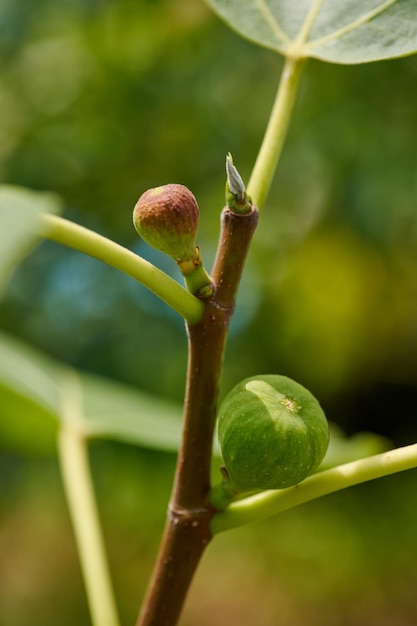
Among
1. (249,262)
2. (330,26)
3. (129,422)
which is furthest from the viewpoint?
(249,262)

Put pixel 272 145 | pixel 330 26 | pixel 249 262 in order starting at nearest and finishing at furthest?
pixel 272 145
pixel 330 26
pixel 249 262

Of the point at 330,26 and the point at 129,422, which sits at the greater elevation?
the point at 330,26

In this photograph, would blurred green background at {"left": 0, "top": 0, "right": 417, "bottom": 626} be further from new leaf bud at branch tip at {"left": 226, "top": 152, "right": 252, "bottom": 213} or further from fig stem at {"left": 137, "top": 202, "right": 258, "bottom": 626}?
new leaf bud at branch tip at {"left": 226, "top": 152, "right": 252, "bottom": 213}

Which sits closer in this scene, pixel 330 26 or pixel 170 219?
pixel 170 219

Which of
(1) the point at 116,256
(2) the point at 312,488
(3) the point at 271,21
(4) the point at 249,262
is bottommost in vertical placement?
(4) the point at 249,262


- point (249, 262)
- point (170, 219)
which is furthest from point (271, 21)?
point (249, 262)

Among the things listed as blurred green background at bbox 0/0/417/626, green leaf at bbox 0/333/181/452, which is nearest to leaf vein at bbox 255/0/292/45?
→ green leaf at bbox 0/333/181/452

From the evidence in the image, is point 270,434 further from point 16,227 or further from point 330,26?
point 330,26

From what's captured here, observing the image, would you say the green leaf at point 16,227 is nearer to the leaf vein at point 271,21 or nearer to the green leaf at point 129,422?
the leaf vein at point 271,21
